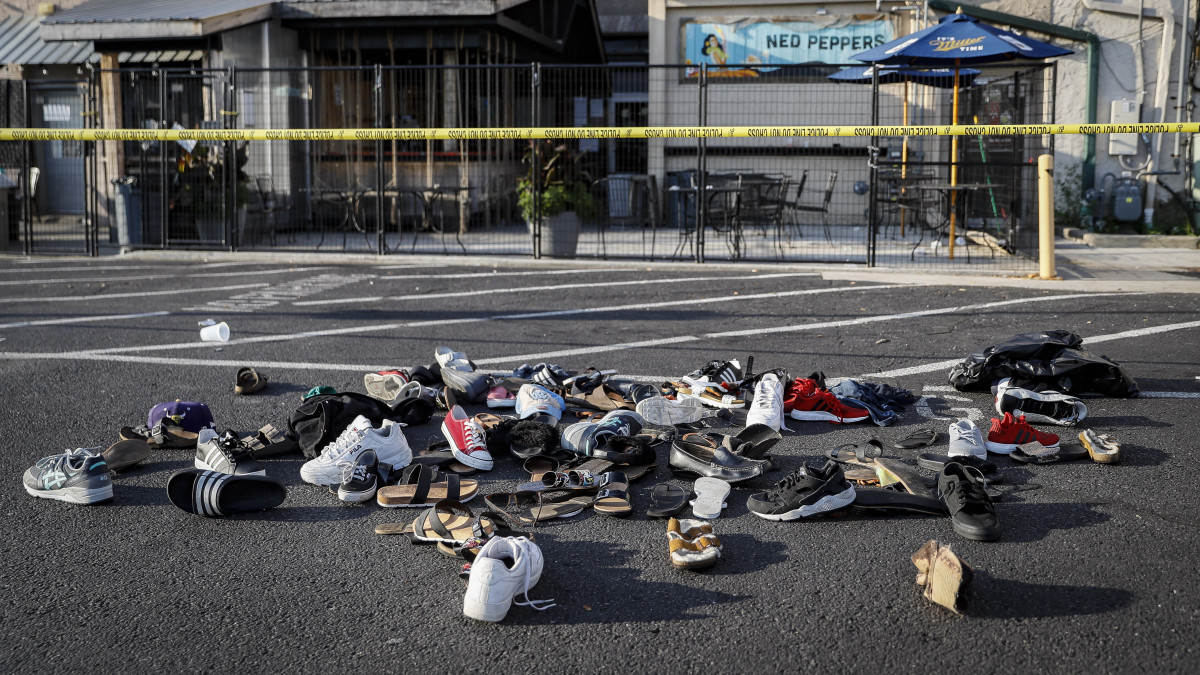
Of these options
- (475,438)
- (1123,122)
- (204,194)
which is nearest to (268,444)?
(475,438)

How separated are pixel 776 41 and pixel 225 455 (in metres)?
15.4

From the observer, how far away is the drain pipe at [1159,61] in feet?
53.0

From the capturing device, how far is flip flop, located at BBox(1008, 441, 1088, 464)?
15.6 ft

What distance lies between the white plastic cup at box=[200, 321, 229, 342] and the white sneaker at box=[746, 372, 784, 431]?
165 inches

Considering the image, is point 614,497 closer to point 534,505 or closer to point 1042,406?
point 534,505

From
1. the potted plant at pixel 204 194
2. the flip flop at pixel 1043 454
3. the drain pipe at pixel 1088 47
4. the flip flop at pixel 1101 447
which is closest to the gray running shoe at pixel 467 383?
the flip flop at pixel 1043 454

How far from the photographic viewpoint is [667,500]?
424cm

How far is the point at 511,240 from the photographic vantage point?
15617 millimetres

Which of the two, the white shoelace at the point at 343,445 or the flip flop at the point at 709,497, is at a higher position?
the white shoelace at the point at 343,445

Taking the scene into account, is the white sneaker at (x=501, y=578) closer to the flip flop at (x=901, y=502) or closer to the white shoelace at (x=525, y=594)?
the white shoelace at (x=525, y=594)

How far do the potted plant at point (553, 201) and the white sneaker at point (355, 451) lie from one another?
867 centimetres

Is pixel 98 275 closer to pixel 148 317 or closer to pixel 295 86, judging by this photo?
pixel 148 317

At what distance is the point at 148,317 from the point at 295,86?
9.18m

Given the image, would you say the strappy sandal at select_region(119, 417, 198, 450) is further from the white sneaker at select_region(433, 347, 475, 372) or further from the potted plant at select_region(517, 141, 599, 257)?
the potted plant at select_region(517, 141, 599, 257)
